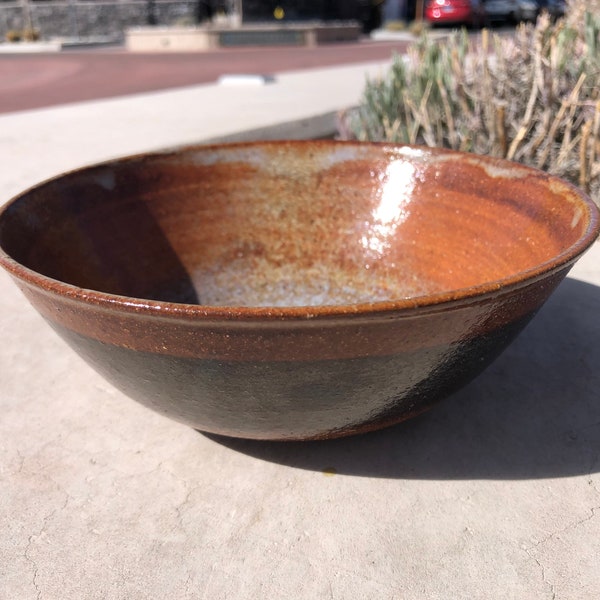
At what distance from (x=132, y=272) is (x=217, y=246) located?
336 mm

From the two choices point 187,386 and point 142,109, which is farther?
point 142,109

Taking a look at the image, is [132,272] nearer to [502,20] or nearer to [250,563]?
[250,563]

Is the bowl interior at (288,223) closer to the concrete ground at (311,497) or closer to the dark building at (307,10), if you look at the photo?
the concrete ground at (311,497)

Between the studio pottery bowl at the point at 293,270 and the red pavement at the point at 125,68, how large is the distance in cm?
640

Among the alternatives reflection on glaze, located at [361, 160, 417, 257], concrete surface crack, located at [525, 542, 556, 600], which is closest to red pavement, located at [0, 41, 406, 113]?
reflection on glaze, located at [361, 160, 417, 257]

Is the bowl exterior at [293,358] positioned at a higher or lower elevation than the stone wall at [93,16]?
higher

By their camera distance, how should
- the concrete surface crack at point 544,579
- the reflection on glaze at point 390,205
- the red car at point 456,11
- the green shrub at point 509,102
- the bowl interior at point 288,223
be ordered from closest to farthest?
the concrete surface crack at point 544,579
the bowl interior at point 288,223
the reflection on glaze at point 390,205
the green shrub at point 509,102
the red car at point 456,11

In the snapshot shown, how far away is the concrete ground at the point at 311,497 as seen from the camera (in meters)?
1.40

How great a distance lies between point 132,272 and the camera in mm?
2359

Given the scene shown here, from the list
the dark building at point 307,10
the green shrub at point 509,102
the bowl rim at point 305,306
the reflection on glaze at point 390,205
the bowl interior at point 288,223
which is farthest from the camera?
the dark building at point 307,10

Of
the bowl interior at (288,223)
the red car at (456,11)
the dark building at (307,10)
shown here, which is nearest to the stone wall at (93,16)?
the dark building at (307,10)

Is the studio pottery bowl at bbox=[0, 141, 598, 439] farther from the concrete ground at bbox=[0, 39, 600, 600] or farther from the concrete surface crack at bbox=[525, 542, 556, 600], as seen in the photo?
the concrete surface crack at bbox=[525, 542, 556, 600]

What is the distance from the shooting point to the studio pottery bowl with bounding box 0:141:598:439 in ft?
4.16

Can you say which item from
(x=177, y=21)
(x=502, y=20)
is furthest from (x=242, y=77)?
(x=177, y=21)
